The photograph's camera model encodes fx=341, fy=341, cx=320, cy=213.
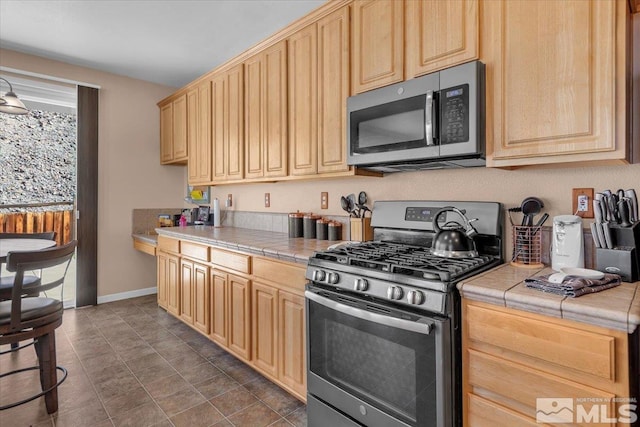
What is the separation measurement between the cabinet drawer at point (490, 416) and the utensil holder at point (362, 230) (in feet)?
3.76

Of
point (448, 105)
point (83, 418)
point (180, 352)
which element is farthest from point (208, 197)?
point (448, 105)

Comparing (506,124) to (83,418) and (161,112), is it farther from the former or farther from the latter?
(161,112)

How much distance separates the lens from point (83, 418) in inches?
75.9

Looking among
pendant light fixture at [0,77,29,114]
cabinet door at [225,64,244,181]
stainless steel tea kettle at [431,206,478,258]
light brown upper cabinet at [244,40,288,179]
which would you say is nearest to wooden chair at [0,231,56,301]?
pendant light fixture at [0,77,29,114]

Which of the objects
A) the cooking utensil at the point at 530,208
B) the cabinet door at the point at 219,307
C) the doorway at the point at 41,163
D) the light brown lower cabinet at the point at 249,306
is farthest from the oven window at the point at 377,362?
the doorway at the point at 41,163

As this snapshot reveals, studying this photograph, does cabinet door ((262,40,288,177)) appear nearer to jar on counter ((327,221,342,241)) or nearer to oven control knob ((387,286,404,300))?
jar on counter ((327,221,342,241))

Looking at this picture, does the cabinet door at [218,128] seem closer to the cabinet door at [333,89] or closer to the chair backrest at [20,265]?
the cabinet door at [333,89]

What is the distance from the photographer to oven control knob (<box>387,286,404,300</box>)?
1387mm

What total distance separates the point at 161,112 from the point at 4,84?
58.3 inches

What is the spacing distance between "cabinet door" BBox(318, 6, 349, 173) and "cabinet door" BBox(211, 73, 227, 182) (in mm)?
1330

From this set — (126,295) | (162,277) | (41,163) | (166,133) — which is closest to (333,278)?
(162,277)

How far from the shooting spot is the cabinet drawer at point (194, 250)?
9.13ft

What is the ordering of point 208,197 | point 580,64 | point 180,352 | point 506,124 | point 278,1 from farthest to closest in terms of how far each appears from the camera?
point 208,197
point 180,352
point 278,1
point 506,124
point 580,64

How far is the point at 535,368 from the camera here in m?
1.12
